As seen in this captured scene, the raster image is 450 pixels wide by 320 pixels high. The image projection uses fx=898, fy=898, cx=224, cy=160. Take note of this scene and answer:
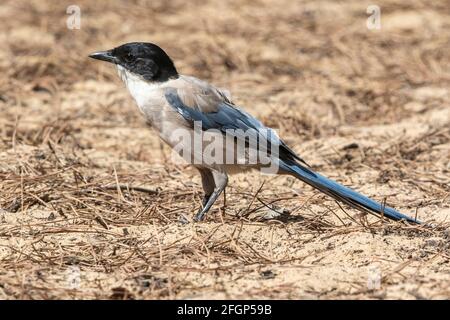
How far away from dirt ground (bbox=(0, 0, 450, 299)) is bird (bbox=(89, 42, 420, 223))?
0.18m

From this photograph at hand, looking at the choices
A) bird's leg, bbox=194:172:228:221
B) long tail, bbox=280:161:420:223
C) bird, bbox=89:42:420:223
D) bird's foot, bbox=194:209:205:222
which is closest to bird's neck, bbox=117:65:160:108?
bird, bbox=89:42:420:223

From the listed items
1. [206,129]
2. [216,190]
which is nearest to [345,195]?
[216,190]

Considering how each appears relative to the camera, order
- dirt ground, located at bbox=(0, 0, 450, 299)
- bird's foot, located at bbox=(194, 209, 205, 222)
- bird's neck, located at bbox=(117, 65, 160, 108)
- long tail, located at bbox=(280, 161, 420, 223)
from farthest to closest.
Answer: bird's neck, located at bbox=(117, 65, 160, 108), bird's foot, located at bbox=(194, 209, 205, 222), long tail, located at bbox=(280, 161, 420, 223), dirt ground, located at bbox=(0, 0, 450, 299)

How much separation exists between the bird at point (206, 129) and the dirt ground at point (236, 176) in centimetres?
18

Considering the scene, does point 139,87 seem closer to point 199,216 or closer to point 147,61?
point 147,61

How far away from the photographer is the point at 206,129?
525 centimetres

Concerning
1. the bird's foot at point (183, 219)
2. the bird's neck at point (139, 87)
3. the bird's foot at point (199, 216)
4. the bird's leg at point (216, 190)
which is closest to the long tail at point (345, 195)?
the bird's leg at point (216, 190)

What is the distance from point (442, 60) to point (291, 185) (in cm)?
388

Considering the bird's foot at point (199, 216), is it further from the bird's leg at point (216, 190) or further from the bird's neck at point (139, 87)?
the bird's neck at point (139, 87)

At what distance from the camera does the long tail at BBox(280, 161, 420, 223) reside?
16.1 ft

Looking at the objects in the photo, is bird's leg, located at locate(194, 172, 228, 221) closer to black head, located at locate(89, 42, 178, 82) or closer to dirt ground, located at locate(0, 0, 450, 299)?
dirt ground, located at locate(0, 0, 450, 299)

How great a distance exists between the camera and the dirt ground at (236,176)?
4.20 metres
